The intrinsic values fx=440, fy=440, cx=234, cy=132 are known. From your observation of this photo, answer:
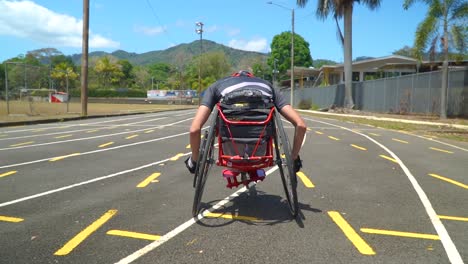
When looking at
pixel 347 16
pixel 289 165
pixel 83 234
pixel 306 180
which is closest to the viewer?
pixel 83 234

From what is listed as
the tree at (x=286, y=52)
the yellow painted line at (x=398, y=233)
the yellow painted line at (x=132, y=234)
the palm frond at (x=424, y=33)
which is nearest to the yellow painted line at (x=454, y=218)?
the yellow painted line at (x=398, y=233)

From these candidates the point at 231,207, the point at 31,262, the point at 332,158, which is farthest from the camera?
the point at 332,158

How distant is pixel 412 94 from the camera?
28.6 meters

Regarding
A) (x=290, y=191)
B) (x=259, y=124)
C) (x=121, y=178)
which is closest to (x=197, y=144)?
(x=259, y=124)

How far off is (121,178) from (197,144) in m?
2.83

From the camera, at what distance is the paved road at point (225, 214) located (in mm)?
3994

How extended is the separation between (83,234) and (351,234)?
2.73m

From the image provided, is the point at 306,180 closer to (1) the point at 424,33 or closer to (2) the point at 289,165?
(2) the point at 289,165

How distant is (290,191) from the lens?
499 cm

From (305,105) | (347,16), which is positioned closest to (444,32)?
(347,16)

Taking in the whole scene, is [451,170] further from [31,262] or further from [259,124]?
[31,262]

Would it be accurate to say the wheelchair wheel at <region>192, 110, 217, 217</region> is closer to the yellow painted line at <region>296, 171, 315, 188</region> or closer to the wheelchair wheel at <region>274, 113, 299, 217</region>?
the wheelchair wheel at <region>274, 113, 299, 217</region>

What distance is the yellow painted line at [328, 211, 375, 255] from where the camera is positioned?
409 centimetres

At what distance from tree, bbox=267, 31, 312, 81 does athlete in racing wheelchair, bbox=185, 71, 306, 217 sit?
10641cm
